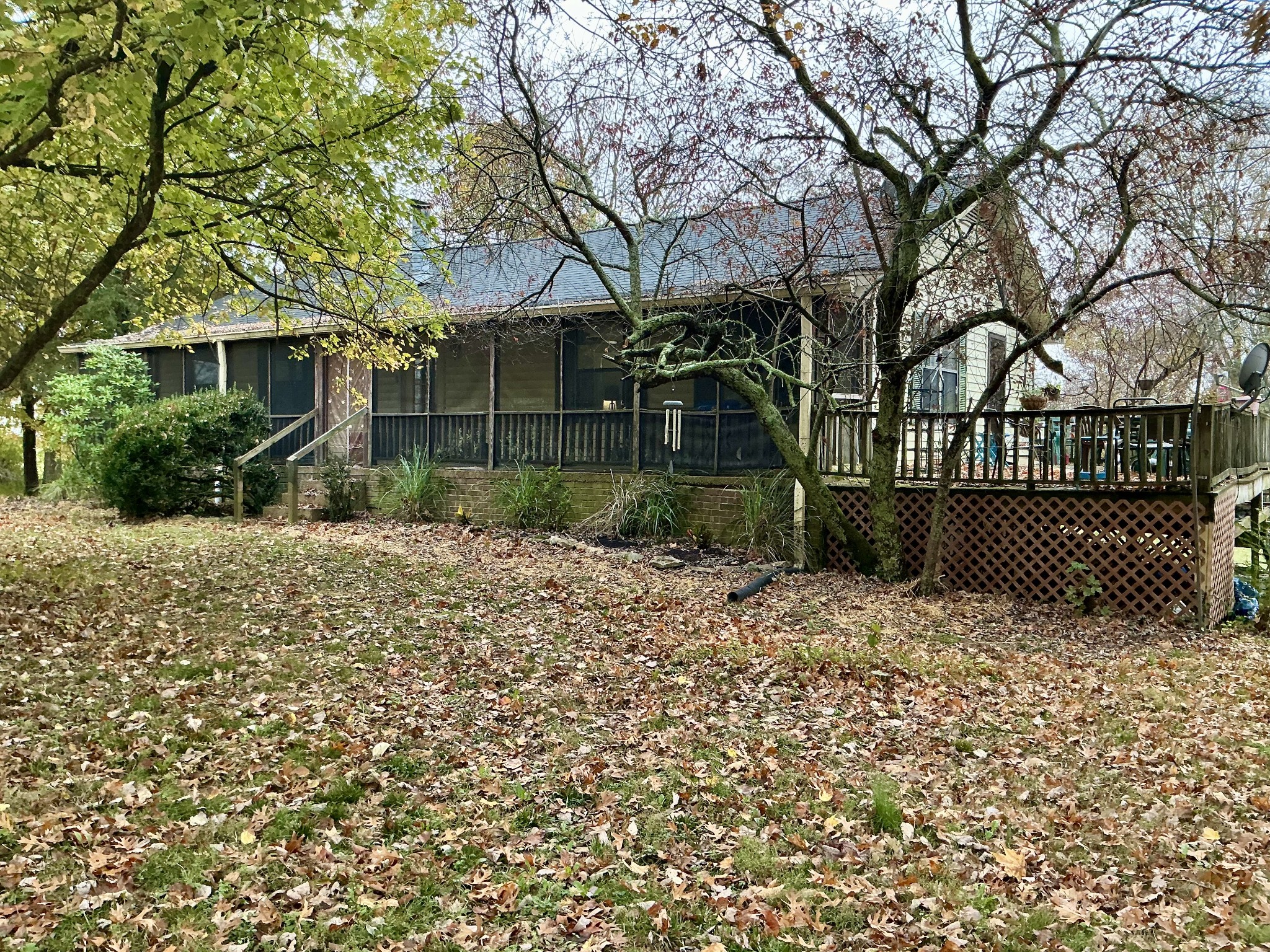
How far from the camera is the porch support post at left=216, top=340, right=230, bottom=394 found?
63.7 feet

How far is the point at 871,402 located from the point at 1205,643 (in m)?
4.53

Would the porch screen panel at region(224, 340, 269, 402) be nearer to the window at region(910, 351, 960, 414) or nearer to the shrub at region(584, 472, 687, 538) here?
the shrub at region(584, 472, 687, 538)

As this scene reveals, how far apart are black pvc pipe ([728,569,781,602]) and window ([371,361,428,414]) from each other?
31.3ft

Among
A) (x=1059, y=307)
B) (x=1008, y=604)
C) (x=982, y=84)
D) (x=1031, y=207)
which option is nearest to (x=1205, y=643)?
(x=1008, y=604)

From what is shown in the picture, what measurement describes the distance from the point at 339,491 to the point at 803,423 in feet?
27.5

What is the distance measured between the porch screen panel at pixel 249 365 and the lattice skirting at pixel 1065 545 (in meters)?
15.0

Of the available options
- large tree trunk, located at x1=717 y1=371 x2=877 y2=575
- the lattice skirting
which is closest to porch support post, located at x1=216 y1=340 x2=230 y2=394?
large tree trunk, located at x1=717 y1=371 x2=877 y2=575

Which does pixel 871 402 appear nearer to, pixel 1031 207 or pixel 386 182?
pixel 1031 207

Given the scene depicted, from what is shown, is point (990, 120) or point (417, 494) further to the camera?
point (417, 494)

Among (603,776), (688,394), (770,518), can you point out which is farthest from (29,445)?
(603,776)

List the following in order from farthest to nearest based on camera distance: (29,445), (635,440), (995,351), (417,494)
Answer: (29,445) < (995,351) < (417,494) < (635,440)

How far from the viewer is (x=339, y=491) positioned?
50.6ft

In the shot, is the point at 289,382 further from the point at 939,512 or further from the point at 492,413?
the point at 939,512

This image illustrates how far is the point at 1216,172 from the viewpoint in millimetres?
9820
